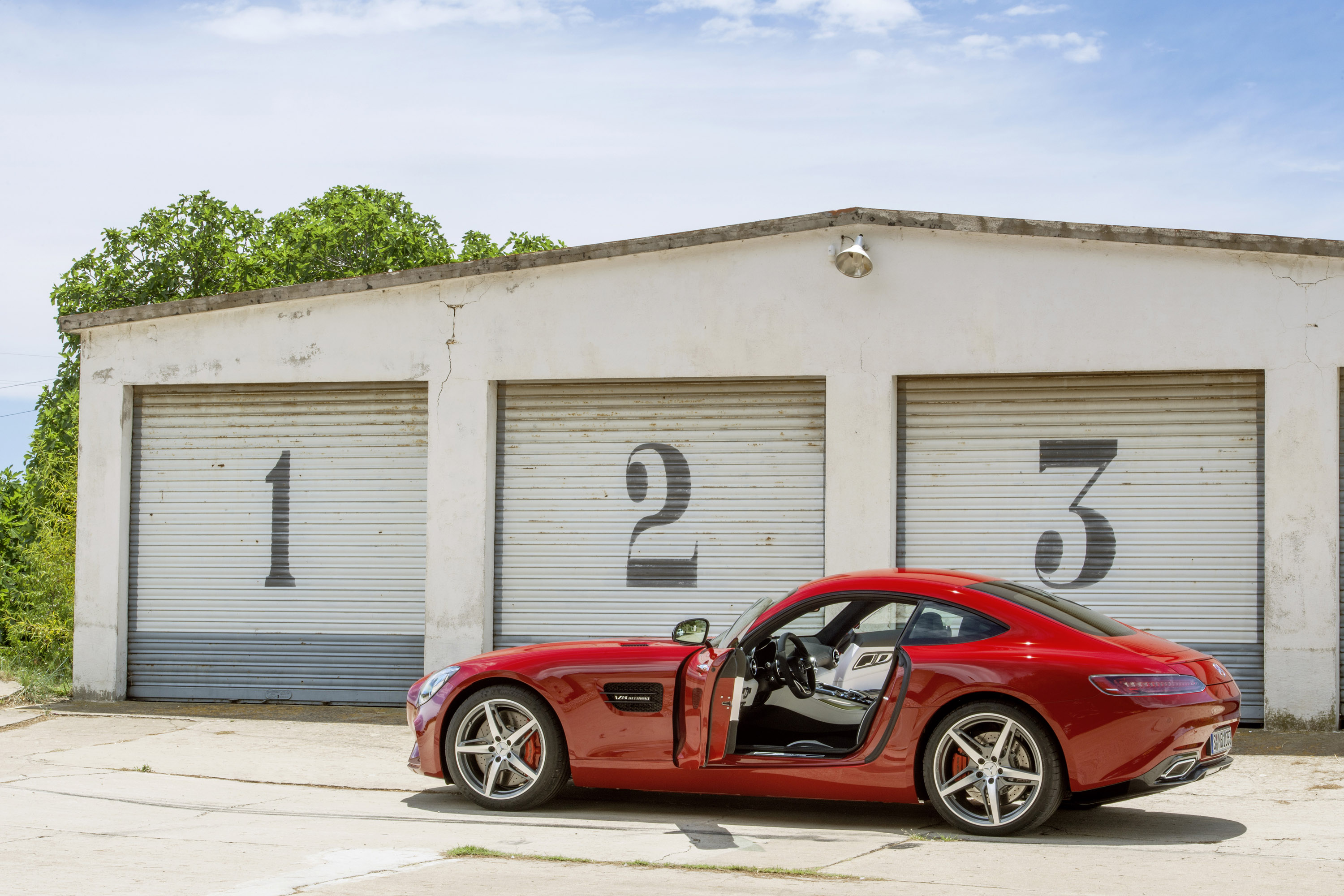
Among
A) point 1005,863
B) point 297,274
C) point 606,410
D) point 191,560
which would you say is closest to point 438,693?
point 1005,863

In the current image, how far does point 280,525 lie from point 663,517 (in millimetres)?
3637

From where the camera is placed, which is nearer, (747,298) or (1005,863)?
(1005,863)

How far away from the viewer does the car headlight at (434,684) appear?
282 inches

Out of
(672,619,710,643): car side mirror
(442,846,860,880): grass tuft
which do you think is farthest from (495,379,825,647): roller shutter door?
(442,846,860,880): grass tuft

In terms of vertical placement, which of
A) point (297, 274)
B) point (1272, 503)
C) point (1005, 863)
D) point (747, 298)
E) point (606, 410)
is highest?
point (297, 274)

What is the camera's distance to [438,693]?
23.4 feet

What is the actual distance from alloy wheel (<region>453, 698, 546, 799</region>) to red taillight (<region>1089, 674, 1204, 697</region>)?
9.57 feet

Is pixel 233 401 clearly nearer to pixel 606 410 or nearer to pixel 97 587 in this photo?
pixel 97 587

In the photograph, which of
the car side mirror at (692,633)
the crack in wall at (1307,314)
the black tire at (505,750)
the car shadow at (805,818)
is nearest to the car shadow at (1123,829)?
the car shadow at (805,818)

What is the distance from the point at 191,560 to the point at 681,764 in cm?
719

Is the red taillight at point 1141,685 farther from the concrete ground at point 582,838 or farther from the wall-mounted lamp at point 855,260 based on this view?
the wall-mounted lamp at point 855,260

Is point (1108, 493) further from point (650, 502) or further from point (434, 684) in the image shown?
point (434, 684)

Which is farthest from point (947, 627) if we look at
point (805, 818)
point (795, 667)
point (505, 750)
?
point (505, 750)

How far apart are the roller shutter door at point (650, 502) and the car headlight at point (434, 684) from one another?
4.09 m
